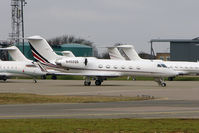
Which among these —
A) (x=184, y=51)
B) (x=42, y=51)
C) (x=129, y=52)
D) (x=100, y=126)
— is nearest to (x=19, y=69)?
(x=42, y=51)

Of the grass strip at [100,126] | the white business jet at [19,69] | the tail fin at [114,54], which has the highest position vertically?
the tail fin at [114,54]

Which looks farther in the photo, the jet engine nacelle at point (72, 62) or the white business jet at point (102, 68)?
the white business jet at point (102, 68)

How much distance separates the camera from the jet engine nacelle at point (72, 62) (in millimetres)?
56562

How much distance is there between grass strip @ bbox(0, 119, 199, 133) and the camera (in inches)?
693

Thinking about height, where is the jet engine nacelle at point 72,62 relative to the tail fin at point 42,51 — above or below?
below

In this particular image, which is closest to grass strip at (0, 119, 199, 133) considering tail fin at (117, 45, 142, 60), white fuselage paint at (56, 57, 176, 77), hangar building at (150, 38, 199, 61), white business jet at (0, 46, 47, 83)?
white fuselage paint at (56, 57, 176, 77)

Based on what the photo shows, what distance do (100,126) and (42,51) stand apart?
4133 centimetres

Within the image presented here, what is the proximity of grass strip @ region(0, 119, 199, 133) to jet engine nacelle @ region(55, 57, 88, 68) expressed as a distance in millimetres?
35850

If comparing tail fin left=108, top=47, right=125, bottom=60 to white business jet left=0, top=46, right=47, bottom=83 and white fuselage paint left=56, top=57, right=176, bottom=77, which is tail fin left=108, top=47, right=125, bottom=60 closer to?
white business jet left=0, top=46, right=47, bottom=83

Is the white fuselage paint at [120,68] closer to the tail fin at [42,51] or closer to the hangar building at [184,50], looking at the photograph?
the tail fin at [42,51]

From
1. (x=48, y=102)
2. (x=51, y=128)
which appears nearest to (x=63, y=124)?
(x=51, y=128)

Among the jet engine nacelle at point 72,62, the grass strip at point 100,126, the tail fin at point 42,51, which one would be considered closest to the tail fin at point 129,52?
the tail fin at point 42,51

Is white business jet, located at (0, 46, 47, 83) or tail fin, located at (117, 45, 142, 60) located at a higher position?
tail fin, located at (117, 45, 142, 60)

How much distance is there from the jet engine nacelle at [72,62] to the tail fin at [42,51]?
1.90 meters
